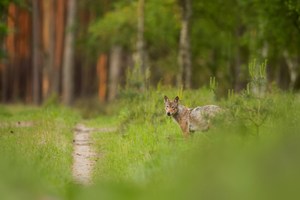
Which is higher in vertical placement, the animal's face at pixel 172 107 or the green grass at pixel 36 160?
the animal's face at pixel 172 107

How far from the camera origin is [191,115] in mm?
15977

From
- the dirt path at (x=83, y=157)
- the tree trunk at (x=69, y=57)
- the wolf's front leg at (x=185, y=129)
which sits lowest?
the dirt path at (x=83, y=157)

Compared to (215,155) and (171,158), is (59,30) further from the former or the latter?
(215,155)

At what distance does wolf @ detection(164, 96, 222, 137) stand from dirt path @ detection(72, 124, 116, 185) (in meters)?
2.16

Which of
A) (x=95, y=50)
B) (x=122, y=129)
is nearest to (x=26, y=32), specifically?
(x=95, y=50)

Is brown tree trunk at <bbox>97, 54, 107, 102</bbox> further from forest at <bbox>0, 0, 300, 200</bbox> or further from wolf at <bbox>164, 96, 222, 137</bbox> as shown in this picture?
wolf at <bbox>164, 96, 222, 137</bbox>

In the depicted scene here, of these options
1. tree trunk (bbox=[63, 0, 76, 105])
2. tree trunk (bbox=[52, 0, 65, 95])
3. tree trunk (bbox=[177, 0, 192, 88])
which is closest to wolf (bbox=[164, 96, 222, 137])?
tree trunk (bbox=[177, 0, 192, 88])

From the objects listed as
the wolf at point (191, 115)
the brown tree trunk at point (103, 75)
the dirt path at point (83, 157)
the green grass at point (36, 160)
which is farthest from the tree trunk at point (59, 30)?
the wolf at point (191, 115)

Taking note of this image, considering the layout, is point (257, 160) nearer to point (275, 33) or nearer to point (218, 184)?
point (218, 184)

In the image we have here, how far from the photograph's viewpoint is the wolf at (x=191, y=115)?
15.5 metres

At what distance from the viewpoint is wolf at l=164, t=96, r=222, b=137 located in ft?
50.7

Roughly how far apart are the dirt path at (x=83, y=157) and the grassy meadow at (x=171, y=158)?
8.3 inches

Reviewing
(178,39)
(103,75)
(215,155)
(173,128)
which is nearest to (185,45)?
(178,39)

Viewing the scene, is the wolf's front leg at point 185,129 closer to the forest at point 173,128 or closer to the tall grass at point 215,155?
the forest at point 173,128
